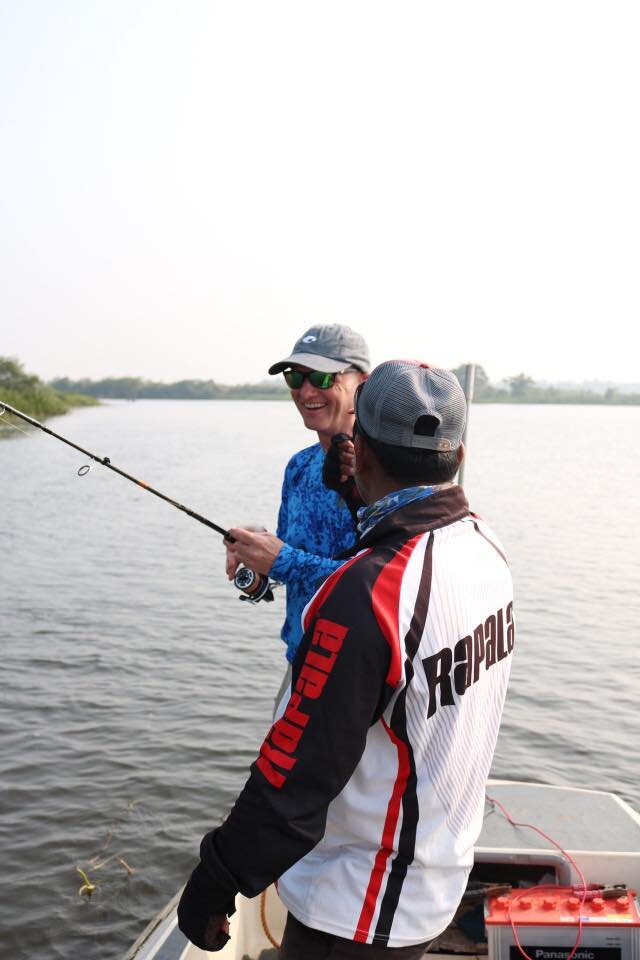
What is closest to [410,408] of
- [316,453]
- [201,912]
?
[201,912]

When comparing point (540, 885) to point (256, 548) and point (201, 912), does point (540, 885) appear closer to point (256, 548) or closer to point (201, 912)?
point (256, 548)

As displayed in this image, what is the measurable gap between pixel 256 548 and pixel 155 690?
24.6 ft

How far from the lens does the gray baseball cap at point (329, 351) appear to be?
3.49 meters

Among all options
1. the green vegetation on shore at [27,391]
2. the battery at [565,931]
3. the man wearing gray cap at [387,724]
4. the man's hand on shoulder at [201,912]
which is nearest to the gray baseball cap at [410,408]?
the man wearing gray cap at [387,724]

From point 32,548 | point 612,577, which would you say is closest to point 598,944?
point 612,577

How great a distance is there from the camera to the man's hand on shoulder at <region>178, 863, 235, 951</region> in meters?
1.95

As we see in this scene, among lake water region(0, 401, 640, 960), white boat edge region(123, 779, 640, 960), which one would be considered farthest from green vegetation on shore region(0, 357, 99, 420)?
white boat edge region(123, 779, 640, 960)

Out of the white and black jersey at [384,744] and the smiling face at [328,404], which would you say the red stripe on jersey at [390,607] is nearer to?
the white and black jersey at [384,744]

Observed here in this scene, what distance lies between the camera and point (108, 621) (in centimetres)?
1321

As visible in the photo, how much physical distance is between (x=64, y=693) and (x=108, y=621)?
319cm

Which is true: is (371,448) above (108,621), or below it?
above

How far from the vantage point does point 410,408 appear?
2037 mm

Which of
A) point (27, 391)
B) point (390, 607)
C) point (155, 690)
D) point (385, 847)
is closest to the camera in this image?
point (390, 607)

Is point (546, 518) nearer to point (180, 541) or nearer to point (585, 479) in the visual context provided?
point (180, 541)
